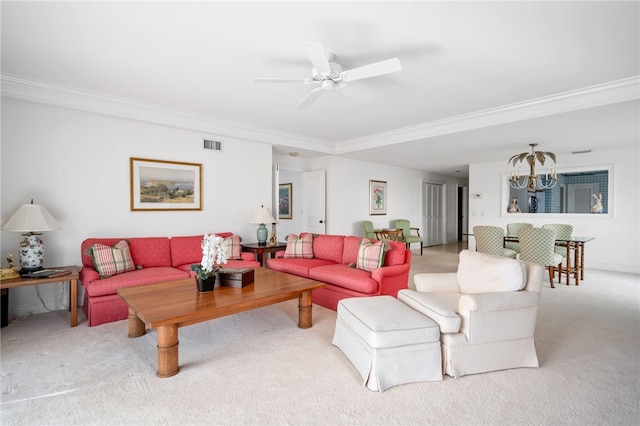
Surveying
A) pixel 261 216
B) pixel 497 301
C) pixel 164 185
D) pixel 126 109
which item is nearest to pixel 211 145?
pixel 164 185

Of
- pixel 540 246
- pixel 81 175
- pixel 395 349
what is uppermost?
pixel 81 175

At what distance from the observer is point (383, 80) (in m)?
3.39

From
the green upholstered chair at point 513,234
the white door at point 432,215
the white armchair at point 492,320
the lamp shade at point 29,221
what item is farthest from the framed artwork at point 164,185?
the white door at point 432,215

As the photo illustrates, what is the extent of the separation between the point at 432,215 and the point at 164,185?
7.99m

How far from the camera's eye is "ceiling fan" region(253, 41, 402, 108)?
2.41 m

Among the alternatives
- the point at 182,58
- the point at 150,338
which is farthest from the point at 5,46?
the point at 150,338

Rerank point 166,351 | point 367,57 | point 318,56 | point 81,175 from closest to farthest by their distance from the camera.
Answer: point 166,351, point 318,56, point 367,57, point 81,175

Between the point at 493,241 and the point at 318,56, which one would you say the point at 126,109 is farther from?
the point at 493,241

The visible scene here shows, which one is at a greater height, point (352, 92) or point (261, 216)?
point (352, 92)

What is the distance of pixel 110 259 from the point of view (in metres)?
3.50

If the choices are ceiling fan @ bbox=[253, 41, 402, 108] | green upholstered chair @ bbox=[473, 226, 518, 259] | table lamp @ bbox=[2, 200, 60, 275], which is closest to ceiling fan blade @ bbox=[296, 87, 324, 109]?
ceiling fan @ bbox=[253, 41, 402, 108]

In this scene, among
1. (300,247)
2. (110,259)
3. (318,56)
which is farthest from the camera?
(300,247)

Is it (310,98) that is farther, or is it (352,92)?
(310,98)

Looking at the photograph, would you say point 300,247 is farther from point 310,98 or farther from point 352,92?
point 352,92
